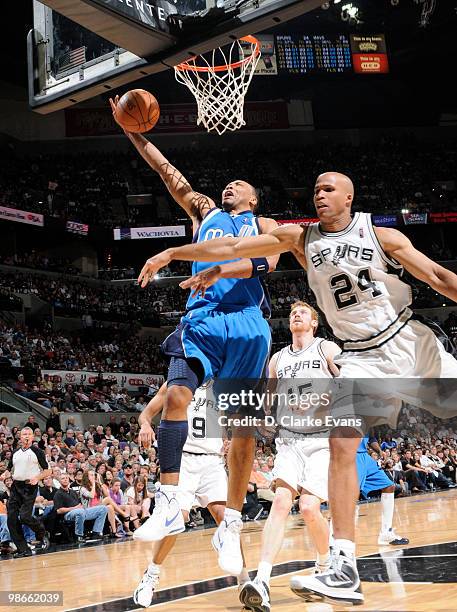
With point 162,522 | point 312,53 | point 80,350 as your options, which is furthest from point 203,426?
point 312,53

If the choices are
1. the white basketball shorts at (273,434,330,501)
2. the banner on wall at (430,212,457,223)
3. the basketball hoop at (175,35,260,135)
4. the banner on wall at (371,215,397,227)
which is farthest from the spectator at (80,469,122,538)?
the banner on wall at (430,212,457,223)

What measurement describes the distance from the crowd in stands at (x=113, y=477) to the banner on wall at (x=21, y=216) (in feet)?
33.7

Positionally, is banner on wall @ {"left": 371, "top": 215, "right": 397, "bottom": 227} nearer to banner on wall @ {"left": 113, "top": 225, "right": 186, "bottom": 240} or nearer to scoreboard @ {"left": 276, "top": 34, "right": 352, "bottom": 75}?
scoreboard @ {"left": 276, "top": 34, "right": 352, "bottom": 75}

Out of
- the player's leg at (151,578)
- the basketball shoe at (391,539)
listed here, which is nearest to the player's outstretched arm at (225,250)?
the player's leg at (151,578)

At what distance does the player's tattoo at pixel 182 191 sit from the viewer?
16.3ft

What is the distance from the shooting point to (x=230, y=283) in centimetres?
455

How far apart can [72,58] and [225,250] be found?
3.08 m

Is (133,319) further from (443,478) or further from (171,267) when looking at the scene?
(443,478)

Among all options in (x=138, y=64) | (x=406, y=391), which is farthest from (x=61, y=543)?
(x=406, y=391)

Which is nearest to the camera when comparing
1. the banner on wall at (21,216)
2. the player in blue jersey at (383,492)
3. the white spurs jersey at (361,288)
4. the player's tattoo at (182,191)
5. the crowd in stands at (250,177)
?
the white spurs jersey at (361,288)

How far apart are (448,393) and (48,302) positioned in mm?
22614

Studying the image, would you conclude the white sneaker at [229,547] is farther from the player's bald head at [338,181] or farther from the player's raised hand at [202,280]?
the player's bald head at [338,181]

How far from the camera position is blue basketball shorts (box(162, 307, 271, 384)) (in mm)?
4316

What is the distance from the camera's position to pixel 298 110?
33312mm
